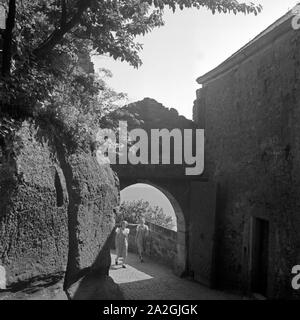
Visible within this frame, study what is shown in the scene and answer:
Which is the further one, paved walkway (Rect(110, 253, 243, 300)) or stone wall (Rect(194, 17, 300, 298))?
paved walkway (Rect(110, 253, 243, 300))

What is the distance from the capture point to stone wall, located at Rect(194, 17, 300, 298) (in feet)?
25.1

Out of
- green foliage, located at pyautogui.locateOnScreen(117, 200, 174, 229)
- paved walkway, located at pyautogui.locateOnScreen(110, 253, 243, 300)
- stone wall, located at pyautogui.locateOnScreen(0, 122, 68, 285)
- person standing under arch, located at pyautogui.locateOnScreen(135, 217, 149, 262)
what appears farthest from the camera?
green foliage, located at pyautogui.locateOnScreen(117, 200, 174, 229)

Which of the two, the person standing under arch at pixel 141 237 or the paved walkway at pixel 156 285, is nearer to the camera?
the paved walkway at pixel 156 285

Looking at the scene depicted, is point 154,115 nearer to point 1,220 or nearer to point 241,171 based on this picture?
point 241,171

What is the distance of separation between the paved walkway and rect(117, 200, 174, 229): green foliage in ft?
16.4

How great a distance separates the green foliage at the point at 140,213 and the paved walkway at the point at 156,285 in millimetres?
4994

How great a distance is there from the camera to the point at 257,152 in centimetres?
904

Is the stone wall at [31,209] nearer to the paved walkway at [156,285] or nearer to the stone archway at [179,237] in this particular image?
the paved walkway at [156,285]

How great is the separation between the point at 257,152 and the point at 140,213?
10.1m

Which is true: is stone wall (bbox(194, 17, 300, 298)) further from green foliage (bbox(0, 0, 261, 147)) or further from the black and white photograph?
green foliage (bbox(0, 0, 261, 147))

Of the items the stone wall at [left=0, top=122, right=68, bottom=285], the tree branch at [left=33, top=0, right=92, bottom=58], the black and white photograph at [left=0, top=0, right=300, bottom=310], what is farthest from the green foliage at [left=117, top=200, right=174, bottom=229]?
the tree branch at [left=33, top=0, right=92, bottom=58]

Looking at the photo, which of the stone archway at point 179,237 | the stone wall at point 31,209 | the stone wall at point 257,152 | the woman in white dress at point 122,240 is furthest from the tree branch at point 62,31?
the woman in white dress at point 122,240

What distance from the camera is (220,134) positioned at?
36.2 ft

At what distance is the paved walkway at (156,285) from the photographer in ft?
31.2
